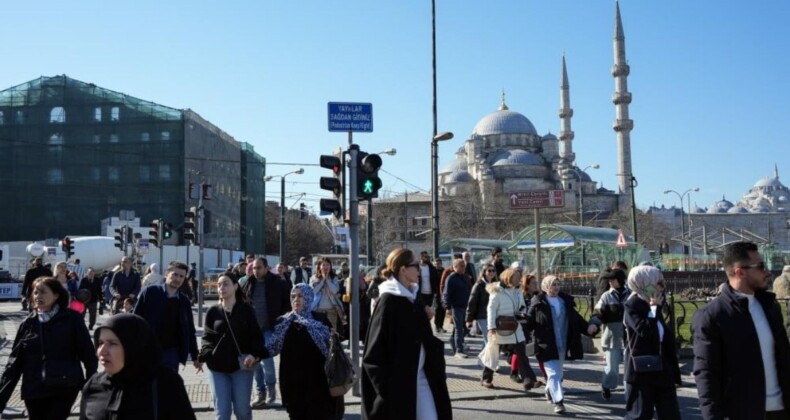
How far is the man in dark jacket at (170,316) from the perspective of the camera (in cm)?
719

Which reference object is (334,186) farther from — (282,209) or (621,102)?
(621,102)

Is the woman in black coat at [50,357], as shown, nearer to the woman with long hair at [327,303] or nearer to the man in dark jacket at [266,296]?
the man in dark jacket at [266,296]

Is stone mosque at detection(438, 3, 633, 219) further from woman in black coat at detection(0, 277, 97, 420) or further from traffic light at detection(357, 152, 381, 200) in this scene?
woman in black coat at detection(0, 277, 97, 420)

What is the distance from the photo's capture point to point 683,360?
11953mm

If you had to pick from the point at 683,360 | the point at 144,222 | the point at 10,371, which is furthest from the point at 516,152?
the point at 10,371

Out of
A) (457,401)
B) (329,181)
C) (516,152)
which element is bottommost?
(457,401)

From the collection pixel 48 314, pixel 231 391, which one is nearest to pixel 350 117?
pixel 231 391

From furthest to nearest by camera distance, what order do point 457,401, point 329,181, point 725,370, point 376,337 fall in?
1. point 329,181
2. point 457,401
3. point 376,337
4. point 725,370

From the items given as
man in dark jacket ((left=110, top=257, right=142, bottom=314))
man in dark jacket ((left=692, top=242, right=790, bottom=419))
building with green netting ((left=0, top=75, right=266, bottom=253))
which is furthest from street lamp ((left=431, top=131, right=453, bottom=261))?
building with green netting ((left=0, top=75, right=266, bottom=253))

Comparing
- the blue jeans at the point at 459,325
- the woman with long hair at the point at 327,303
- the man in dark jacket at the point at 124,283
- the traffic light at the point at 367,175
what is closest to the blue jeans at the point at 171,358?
the traffic light at the point at 367,175

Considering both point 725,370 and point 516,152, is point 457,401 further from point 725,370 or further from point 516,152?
point 516,152

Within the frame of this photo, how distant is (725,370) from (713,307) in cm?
37

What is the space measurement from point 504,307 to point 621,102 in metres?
82.9

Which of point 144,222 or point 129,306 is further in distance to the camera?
point 144,222
